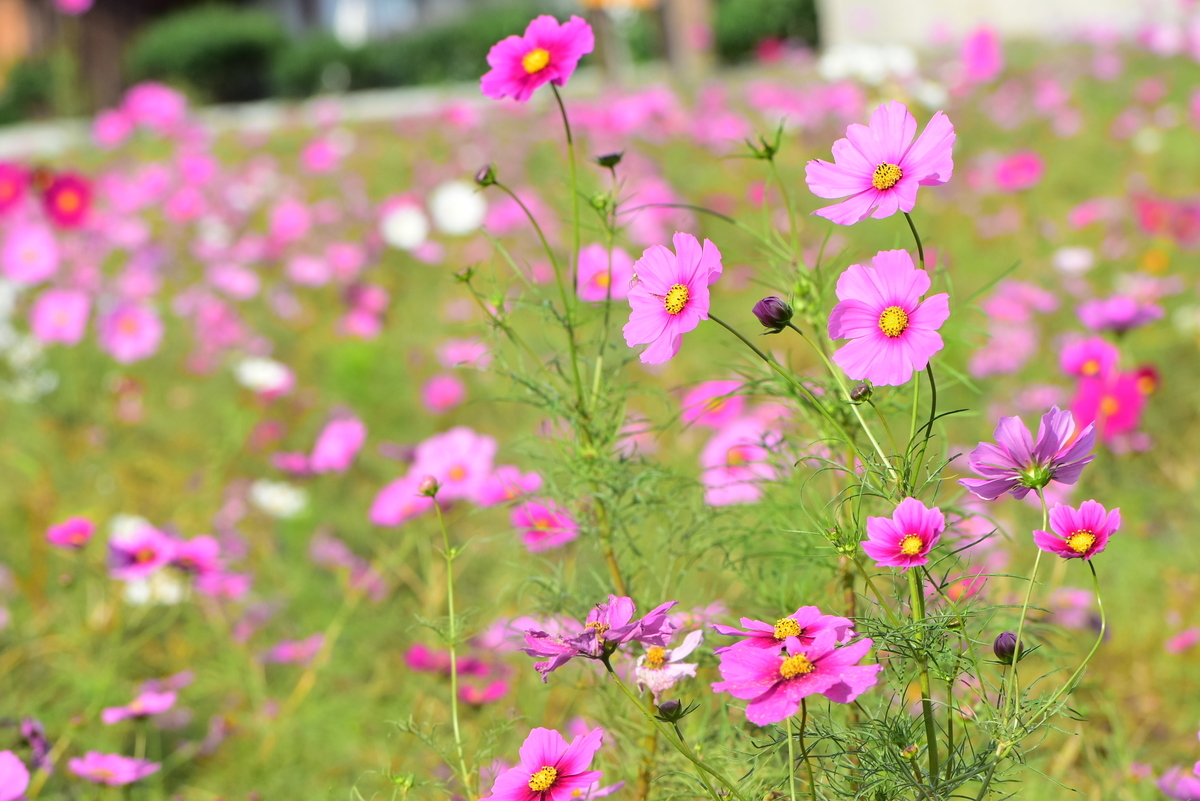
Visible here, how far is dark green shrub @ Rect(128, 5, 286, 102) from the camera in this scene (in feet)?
55.0

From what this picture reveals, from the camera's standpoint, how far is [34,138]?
998 centimetres

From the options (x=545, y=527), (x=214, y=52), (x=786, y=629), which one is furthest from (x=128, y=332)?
(x=214, y=52)

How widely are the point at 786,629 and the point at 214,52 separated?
18.7m

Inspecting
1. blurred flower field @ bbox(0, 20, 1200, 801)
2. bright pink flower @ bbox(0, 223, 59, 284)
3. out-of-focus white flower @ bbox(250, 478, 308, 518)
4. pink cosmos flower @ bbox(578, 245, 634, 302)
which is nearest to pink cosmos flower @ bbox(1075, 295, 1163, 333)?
blurred flower field @ bbox(0, 20, 1200, 801)

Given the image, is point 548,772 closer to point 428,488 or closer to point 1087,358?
point 428,488

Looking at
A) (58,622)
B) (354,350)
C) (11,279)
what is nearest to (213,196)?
(11,279)

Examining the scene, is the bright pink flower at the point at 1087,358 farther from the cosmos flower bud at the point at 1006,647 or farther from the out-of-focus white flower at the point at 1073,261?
the out-of-focus white flower at the point at 1073,261

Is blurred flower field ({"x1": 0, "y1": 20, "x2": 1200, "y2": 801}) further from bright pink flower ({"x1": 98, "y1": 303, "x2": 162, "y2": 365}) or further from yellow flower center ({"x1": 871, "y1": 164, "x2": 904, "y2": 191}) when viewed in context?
yellow flower center ({"x1": 871, "y1": 164, "x2": 904, "y2": 191})

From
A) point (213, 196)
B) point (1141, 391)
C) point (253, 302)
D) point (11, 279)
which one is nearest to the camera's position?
point (1141, 391)

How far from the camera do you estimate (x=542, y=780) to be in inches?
27.2

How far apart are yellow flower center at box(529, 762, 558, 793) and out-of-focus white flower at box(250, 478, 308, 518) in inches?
62.9

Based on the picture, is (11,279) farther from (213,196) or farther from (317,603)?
(317,603)

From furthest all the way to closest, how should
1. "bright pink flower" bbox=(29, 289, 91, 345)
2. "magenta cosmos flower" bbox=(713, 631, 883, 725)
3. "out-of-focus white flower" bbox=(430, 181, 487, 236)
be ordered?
"out-of-focus white flower" bbox=(430, 181, 487, 236), "bright pink flower" bbox=(29, 289, 91, 345), "magenta cosmos flower" bbox=(713, 631, 883, 725)

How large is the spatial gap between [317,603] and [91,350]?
1776 millimetres
